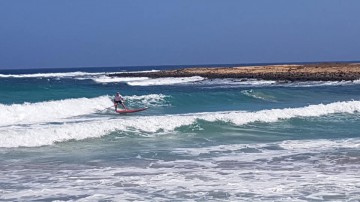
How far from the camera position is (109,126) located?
19234 millimetres

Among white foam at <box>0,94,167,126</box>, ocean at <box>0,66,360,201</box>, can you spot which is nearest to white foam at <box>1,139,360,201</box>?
ocean at <box>0,66,360,201</box>

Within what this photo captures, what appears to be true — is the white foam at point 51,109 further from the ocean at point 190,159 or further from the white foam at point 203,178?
the white foam at point 203,178

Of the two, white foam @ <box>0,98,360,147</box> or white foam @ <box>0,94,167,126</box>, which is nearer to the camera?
white foam @ <box>0,98,360,147</box>

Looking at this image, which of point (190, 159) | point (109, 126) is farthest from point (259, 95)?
point (190, 159)

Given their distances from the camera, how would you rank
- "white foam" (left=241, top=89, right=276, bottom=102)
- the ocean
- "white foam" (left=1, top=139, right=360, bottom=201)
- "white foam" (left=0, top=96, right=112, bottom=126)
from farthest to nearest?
"white foam" (left=241, top=89, right=276, bottom=102)
"white foam" (left=0, top=96, right=112, bottom=126)
the ocean
"white foam" (left=1, top=139, right=360, bottom=201)

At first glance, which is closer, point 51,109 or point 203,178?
point 203,178

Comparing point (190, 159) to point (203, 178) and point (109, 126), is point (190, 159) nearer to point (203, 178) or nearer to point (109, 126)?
point (203, 178)

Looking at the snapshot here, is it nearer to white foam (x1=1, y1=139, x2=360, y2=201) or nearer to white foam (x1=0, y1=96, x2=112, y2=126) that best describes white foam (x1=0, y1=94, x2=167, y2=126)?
white foam (x1=0, y1=96, x2=112, y2=126)

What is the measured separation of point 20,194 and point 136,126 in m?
9.98

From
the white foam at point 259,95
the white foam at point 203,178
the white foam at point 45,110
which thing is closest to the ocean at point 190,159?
the white foam at point 203,178

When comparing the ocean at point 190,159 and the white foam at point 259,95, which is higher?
the ocean at point 190,159

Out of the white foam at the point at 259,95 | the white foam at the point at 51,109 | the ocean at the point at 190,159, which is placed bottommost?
the white foam at the point at 259,95

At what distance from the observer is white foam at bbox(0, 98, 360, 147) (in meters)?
16.7

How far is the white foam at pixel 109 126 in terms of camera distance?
54.9ft
